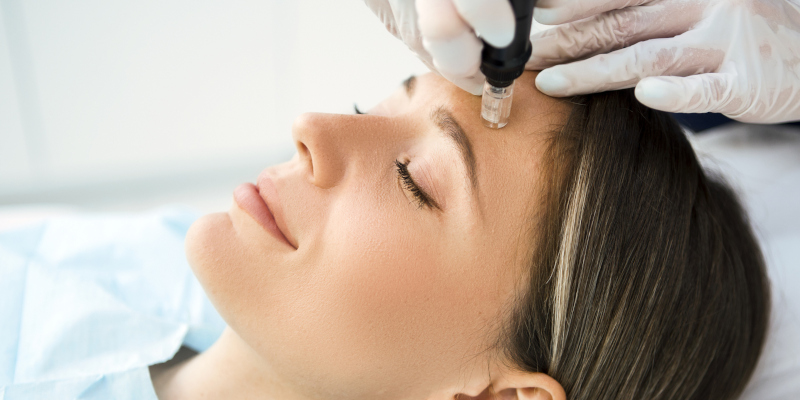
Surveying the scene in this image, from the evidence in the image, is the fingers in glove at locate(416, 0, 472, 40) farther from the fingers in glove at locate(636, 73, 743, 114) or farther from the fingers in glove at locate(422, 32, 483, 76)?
the fingers in glove at locate(636, 73, 743, 114)

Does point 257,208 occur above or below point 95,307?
above

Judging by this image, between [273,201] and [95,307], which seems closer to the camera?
[273,201]

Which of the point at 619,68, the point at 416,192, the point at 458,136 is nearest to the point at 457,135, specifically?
the point at 458,136

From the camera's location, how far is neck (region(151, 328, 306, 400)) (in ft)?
3.46

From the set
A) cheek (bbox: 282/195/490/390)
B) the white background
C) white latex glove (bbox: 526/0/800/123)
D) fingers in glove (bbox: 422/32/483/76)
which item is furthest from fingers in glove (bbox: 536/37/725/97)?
the white background

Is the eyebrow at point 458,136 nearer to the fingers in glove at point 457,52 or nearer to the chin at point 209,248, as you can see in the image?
the fingers in glove at point 457,52

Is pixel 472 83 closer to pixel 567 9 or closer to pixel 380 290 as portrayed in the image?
pixel 567 9

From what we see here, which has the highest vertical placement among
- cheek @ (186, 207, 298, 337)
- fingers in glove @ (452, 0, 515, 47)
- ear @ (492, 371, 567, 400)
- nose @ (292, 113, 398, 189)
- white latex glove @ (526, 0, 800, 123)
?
fingers in glove @ (452, 0, 515, 47)

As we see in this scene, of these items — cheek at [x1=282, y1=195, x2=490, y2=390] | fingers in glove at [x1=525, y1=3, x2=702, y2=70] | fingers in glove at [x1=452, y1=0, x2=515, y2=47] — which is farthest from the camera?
fingers in glove at [x1=525, y1=3, x2=702, y2=70]

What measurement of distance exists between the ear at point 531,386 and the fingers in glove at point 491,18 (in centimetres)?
61

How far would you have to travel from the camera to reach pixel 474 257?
89 centimetres

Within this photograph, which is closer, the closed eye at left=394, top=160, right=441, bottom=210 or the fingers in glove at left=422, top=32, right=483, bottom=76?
the fingers in glove at left=422, top=32, right=483, bottom=76

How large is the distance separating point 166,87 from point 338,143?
1917 millimetres

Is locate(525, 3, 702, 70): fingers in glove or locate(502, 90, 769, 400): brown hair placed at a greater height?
locate(525, 3, 702, 70): fingers in glove
